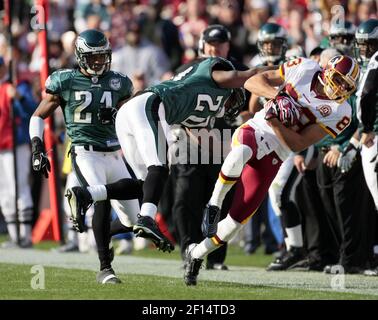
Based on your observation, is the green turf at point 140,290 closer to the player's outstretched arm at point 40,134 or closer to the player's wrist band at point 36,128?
the player's outstretched arm at point 40,134

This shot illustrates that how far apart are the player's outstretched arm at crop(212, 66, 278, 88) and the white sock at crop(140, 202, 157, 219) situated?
1.13 meters

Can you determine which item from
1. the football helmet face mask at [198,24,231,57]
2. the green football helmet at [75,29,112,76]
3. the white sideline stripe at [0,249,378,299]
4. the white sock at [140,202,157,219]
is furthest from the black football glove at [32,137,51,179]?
the football helmet face mask at [198,24,231,57]

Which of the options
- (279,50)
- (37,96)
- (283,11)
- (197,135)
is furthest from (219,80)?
(283,11)

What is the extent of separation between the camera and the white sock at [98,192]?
25.8 feet

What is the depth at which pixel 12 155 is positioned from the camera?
1230 centimetres

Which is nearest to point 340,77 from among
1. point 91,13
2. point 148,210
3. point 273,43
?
point 148,210

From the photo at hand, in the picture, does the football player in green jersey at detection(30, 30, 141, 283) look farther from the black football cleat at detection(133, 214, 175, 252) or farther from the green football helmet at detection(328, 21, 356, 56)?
the green football helmet at detection(328, 21, 356, 56)

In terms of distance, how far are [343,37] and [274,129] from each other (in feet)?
A: 7.21

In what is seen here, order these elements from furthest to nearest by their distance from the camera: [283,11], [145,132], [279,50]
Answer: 1. [283,11]
2. [279,50]
3. [145,132]

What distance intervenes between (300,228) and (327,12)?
3519 millimetres

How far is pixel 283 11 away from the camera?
13922 millimetres

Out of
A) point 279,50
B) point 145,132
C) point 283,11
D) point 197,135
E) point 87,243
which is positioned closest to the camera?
point 145,132

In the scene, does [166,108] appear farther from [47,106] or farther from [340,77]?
[340,77]

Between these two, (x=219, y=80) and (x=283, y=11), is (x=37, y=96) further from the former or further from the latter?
(x=219, y=80)
